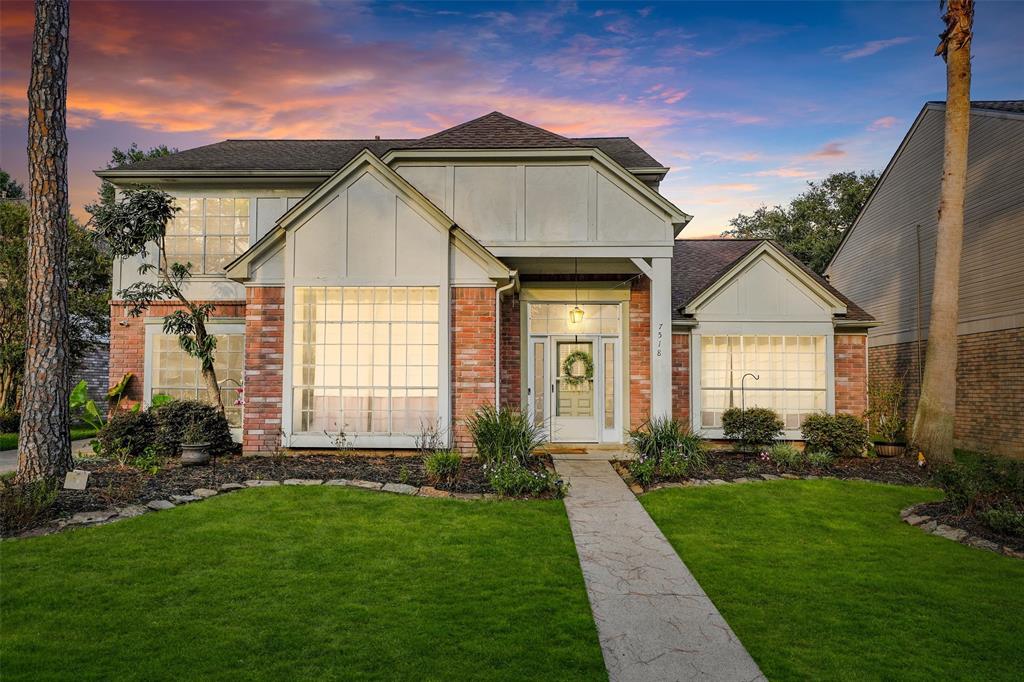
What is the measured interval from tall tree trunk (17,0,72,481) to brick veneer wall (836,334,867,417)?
45.8ft

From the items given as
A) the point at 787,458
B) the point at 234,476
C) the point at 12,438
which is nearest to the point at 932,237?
the point at 787,458

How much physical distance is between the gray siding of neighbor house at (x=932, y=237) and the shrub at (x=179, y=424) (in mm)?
14451

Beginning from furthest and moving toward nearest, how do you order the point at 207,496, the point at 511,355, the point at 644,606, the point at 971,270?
1. the point at 971,270
2. the point at 511,355
3. the point at 207,496
4. the point at 644,606

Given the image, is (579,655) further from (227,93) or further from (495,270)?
(227,93)

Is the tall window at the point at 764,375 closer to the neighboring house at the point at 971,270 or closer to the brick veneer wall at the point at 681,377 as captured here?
the brick veneer wall at the point at 681,377

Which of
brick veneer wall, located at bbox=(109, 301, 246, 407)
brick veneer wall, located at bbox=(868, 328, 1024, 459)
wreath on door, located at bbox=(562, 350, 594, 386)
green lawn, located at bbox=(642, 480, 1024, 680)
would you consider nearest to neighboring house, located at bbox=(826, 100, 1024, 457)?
brick veneer wall, located at bbox=(868, 328, 1024, 459)

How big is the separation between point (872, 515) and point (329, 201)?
9.55 metres

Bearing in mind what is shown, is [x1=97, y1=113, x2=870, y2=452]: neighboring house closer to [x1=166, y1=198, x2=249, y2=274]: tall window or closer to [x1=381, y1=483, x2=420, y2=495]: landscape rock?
[x1=166, y1=198, x2=249, y2=274]: tall window

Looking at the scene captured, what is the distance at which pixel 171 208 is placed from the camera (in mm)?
12227

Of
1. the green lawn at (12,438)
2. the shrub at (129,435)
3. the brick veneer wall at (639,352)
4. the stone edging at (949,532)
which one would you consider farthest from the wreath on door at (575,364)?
the green lawn at (12,438)

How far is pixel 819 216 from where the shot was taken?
36.2m

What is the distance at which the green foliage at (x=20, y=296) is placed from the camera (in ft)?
57.9

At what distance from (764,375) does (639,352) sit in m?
2.79

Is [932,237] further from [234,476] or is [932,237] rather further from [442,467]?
[234,476]
